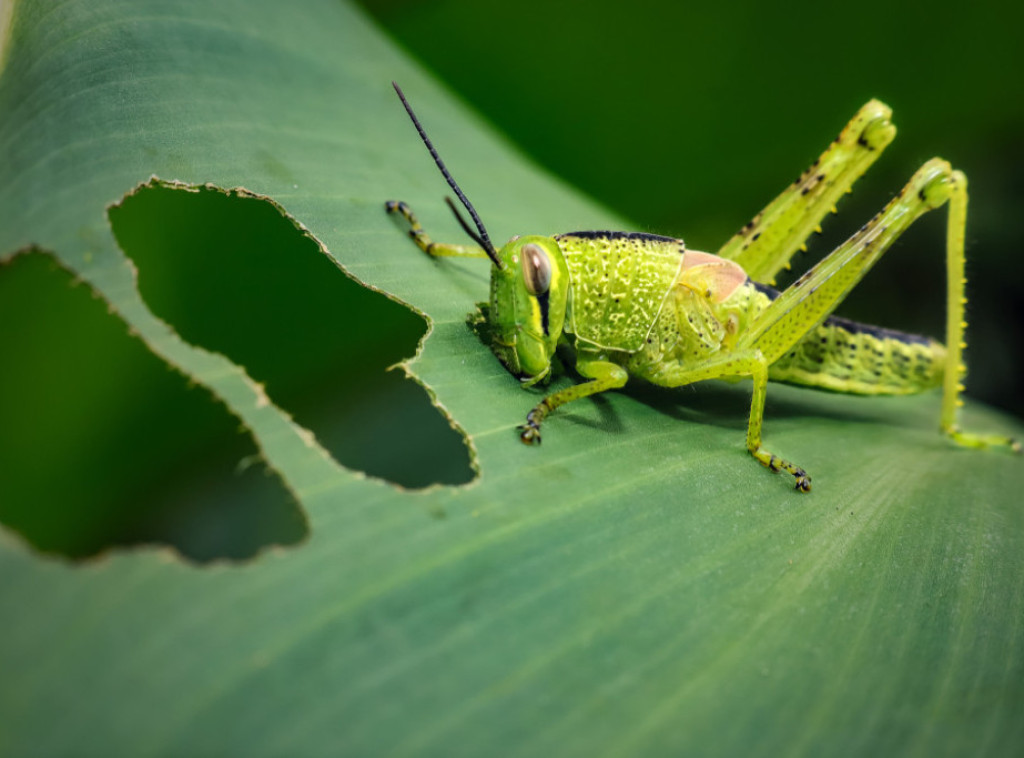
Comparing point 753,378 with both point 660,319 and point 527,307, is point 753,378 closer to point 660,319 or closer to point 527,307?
point 660,319

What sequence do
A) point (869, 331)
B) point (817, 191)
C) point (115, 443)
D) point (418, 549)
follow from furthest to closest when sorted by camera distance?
point (869, 331)
point (817, 191)
point (115, 443)
point (418, 549)

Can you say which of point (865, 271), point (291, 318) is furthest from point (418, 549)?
point (865, 271)

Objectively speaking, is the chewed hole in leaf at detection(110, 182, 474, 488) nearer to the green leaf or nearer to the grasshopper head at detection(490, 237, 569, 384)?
the green leaf

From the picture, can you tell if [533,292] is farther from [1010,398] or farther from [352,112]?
[1010,398]

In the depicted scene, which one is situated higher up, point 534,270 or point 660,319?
point 534,270

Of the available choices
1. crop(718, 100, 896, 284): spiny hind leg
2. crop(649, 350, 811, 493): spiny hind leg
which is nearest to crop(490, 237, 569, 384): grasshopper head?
crop(649, 350, 811, 493): spiny hind leg

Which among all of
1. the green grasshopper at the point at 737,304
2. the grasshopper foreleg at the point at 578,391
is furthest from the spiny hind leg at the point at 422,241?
the grasshopper foreleg at the point at 578,391

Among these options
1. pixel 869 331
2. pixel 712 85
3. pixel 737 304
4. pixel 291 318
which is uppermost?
pixel 712 85
